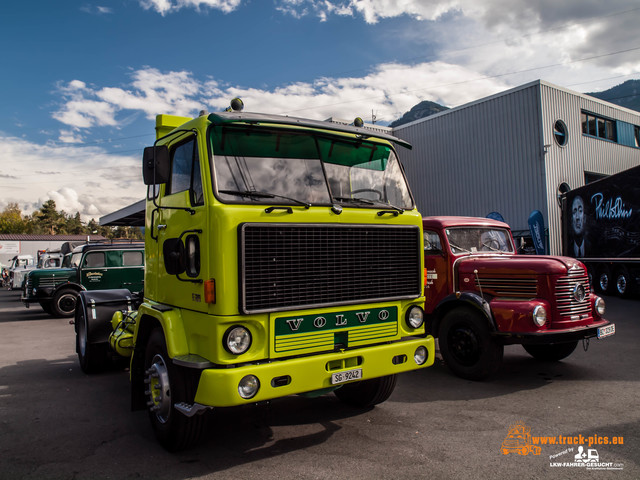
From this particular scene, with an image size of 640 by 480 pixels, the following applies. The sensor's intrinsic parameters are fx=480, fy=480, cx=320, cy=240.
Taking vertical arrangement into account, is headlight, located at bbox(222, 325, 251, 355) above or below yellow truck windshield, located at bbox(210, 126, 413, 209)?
below

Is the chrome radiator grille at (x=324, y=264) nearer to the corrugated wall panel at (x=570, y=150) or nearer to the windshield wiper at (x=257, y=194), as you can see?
the windshield wiper at (x=257, y=194)

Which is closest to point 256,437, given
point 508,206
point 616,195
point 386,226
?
point 386,226

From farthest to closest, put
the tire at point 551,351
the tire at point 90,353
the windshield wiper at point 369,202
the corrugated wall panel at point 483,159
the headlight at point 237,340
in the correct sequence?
the corrugated wall panel at point 483,159, the tire at point 551,351, the tire at point 90,353, the windshield wiper at point 369,202, the headlight at point 237,340

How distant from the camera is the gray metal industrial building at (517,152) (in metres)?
20.6

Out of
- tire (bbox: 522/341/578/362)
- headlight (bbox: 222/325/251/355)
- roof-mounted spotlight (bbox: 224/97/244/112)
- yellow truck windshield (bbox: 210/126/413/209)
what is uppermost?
roof-mounted spotlight (bbox: 224/97/244/112)

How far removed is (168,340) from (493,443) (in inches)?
113

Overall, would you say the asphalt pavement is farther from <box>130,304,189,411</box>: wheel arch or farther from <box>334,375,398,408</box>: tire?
<box>130,304,189,411</box>: wheel arch

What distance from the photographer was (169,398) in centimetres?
395

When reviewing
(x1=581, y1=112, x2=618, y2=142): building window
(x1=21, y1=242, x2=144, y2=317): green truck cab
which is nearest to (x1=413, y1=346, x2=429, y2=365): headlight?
(x1=21, y1=242, x2=144, y2=317): green truck cab

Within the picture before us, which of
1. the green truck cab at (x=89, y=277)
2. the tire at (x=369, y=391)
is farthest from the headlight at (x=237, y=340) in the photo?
the green truck cab at (x=89, y=277)

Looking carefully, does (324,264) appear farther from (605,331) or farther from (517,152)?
(517,152)

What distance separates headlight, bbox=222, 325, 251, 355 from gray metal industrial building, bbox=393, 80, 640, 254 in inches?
766

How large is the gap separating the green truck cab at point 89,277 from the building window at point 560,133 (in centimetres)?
1810

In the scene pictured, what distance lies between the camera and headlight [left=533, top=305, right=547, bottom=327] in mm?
5758
